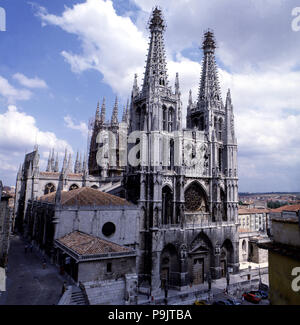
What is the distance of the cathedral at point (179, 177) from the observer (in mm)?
32188

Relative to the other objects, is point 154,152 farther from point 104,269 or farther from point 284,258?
point 284,258

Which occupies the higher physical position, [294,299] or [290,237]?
[290,237]

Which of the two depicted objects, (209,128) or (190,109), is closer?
(209,128)

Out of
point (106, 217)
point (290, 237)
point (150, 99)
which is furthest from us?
point (150, 99)

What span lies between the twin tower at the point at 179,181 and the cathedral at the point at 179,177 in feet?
0.43

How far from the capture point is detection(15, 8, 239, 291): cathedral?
32188 mm

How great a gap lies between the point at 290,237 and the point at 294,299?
1524mm

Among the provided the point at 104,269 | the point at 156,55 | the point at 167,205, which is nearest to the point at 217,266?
the point at 167,205

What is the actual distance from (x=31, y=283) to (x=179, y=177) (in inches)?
868

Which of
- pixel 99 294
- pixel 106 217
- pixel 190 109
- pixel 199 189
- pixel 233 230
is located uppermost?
pixel 190 109
